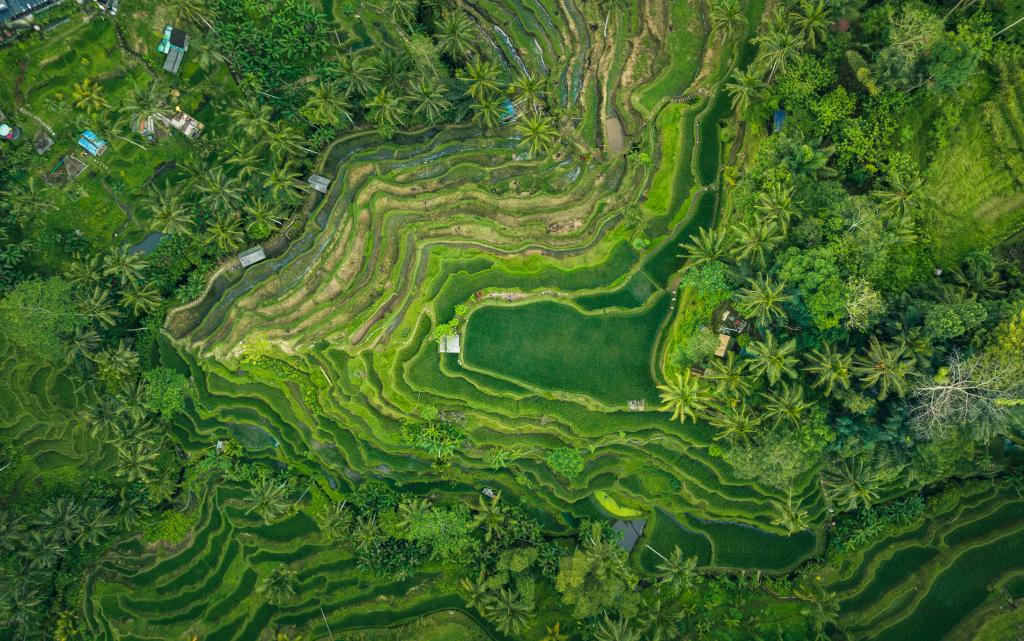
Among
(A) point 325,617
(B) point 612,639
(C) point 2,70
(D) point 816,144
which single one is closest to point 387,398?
(A) point 325,617

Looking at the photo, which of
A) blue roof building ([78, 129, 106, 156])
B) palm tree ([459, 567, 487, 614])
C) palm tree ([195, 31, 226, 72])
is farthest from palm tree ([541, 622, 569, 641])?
blue roof building ([78, 129, 106, 156])

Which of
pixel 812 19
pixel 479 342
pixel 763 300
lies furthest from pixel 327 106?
pixel 812 19

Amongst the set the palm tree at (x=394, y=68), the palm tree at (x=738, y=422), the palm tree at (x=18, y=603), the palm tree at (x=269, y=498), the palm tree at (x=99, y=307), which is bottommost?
the palm tree at (x=18, y=603)

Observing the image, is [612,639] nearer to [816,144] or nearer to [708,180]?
[708,180]

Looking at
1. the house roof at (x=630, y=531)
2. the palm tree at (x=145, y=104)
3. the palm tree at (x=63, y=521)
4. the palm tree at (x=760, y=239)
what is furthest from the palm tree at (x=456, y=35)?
the palm tree at (x=63, y=521)

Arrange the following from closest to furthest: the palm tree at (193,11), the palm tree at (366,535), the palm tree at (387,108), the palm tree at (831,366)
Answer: the palm tree at (831,366) → the palm tree at (387,108) → the palm tree at (193,11) → the palm tree at (366,535)

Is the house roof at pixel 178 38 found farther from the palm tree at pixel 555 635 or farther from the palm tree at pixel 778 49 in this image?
the palm tree at pixel 555 635
